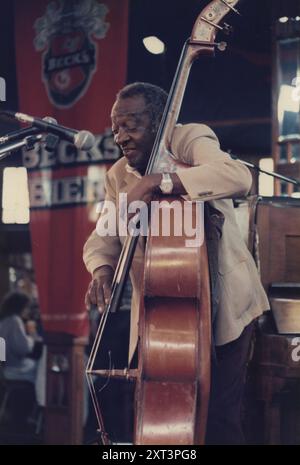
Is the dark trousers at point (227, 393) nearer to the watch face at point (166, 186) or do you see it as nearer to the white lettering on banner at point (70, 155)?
the watch face at point (166, 186)

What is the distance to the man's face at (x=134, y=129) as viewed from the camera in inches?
76.4

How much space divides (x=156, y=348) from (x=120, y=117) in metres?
0.73

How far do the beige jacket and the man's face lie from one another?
9cm

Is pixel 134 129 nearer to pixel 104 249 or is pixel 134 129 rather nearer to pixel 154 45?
pixel 104 249

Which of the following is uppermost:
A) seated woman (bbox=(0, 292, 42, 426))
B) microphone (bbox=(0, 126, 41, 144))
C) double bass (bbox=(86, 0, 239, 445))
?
microphone (bbox=(0, 126, 41, 144))

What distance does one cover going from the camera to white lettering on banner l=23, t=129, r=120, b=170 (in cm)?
298

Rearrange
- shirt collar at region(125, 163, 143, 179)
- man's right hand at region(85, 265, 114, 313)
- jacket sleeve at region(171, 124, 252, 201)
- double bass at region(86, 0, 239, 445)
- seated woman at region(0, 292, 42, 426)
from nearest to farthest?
double bass at region(86, 0, 239, 445) < jacket sleeve at region(171, 124, 252, 201) < man's right hand at region(85, 265, 114, 313) < shirt collar at region(125, 163, 143, 179) < seated woman at region(0, 292, 42, 426)

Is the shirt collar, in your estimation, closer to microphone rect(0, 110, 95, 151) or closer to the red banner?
microphone rect(0, 110, 95, 151)

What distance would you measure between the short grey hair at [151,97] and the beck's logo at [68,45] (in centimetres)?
106

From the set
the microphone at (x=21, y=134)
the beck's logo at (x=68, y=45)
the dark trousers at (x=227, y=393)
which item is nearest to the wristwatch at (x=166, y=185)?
the microphone at (x=21, y=134)

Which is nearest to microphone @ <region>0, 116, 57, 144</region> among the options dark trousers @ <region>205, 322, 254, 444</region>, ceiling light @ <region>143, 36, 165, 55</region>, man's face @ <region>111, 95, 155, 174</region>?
man's face @ <region>111, 95, 155, 174</region>

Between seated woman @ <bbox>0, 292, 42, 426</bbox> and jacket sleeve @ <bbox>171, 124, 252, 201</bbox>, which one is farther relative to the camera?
seated woman @ <bbox>0, 292, 42, 426</bbox>

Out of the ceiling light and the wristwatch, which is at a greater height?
the ceiling light
